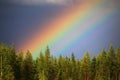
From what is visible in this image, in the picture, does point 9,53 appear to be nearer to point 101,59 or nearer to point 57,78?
point 57,78

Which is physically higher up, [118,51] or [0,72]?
[118,51]

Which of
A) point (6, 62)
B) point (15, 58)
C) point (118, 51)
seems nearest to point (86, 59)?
point (118, 51)

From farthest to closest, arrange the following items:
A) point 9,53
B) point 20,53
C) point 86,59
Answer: point 86,59 < point 20,53 < point 9,53

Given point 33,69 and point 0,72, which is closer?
point 0,72

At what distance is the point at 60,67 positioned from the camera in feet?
641

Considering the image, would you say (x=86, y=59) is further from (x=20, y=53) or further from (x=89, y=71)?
(x=20, y=53)

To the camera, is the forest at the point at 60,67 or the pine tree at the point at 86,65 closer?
the forest at the point at 60,67

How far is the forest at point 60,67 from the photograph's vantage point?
164m

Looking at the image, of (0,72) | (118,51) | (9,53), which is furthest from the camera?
(118,51)

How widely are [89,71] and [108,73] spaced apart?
771 cm

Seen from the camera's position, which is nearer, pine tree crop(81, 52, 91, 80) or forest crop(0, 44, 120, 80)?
forest crop(0, 44, 120, 80)

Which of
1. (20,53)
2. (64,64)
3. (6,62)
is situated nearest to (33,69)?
(20,53)

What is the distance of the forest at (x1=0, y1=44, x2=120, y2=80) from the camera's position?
164 m

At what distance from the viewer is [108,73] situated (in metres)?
191
